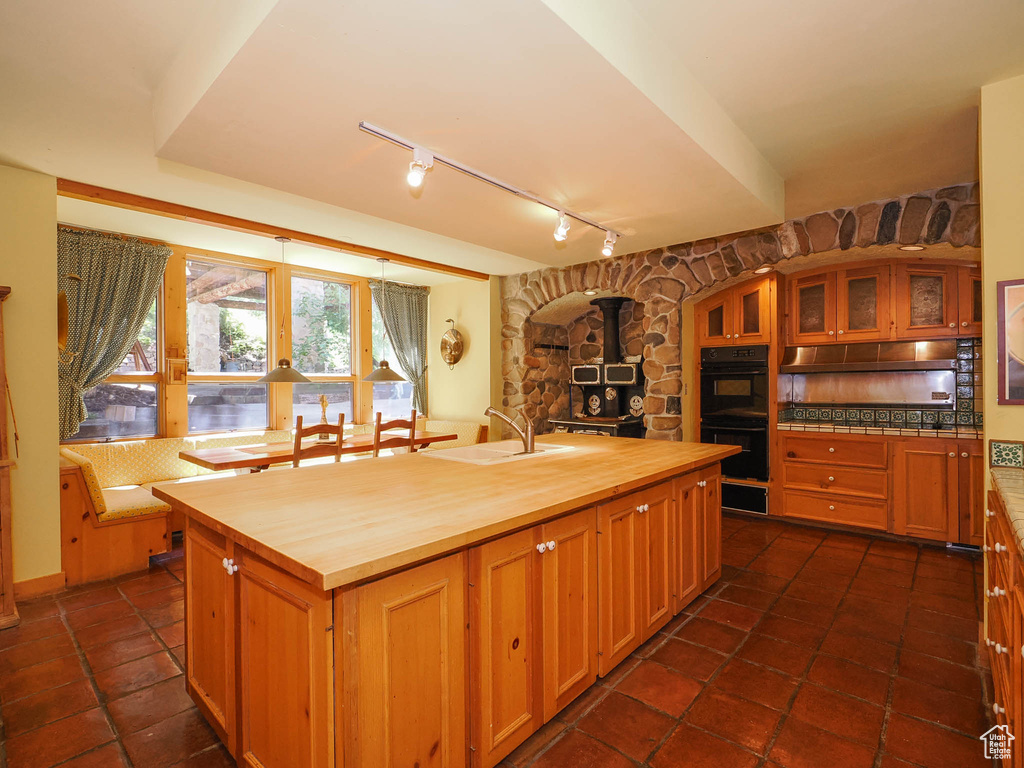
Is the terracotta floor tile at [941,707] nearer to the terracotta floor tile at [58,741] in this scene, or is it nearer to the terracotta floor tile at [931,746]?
the terracotta floor tile at [931,746]

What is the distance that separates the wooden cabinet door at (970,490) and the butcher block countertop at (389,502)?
222cm

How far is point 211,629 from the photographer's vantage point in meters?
1.61

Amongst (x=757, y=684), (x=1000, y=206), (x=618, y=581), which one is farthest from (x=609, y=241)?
(x=757, y=684)

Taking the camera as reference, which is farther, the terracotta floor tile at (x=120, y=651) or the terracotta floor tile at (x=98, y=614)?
the terracotta floor tile at (x=98, y=614)

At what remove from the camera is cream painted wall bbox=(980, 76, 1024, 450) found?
1908 mm

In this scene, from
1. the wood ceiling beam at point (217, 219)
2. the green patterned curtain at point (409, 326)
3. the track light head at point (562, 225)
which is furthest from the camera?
the green patterned curtain at point (409, 326)

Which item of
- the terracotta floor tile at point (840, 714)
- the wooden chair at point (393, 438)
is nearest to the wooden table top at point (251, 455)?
the wooden chair at point (393, 438)

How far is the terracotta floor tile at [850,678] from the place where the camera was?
1.92 m

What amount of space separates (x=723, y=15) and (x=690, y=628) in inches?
99.3

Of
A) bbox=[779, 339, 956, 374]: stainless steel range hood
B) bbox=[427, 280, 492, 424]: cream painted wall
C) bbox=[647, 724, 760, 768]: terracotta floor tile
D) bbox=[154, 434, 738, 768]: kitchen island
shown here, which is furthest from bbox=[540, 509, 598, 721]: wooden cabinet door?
bbox=[427, 280, 492, 424]: cream painted wall

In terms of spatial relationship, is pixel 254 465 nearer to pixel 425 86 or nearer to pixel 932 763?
pixel 425 86

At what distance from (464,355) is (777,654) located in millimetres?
4237

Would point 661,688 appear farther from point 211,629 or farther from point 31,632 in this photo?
point 31,632

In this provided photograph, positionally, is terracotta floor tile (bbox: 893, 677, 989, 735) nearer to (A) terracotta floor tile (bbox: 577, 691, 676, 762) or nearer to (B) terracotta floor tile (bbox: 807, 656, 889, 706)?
(B) terracotta floor tile (bbox: 807, 656, 889, 706)
